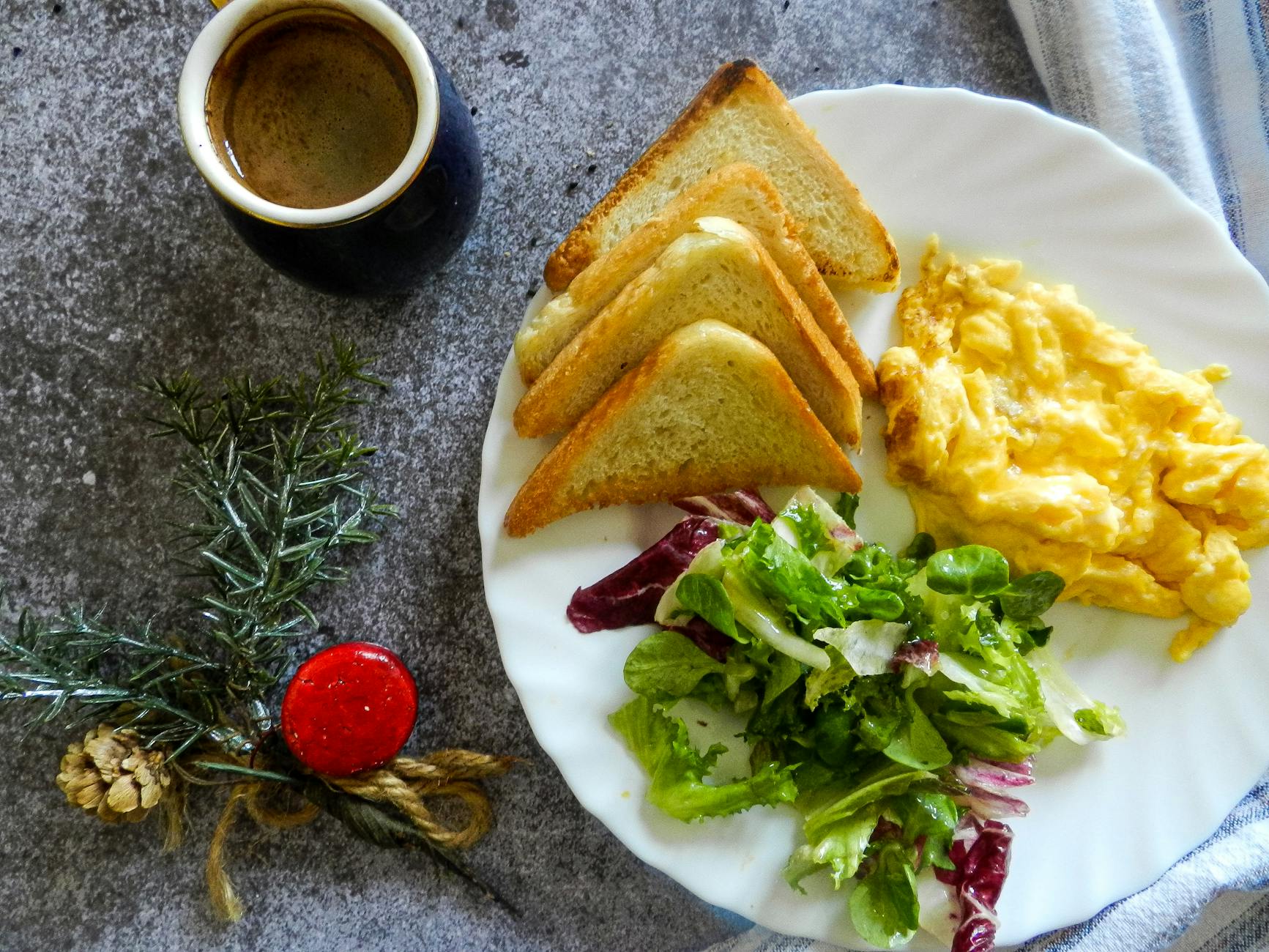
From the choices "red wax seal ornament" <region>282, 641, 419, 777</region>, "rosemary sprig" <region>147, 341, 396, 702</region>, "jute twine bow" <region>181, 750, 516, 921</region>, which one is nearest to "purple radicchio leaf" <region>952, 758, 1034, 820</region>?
"jute twine bow" <region>181, 750, 516, 921</region>

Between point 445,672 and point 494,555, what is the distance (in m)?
0.34

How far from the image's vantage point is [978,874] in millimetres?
1616

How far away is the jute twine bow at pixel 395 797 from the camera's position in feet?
5.81

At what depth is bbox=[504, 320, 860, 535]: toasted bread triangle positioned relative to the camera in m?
1.61

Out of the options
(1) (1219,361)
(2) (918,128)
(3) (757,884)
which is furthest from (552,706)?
(1) (1219,361)

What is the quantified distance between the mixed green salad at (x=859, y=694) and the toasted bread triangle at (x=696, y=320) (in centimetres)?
22

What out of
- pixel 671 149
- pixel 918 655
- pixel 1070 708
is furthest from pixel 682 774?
pixel 671 149

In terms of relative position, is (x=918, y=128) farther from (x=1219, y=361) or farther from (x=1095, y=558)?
(x=1095, y=558)

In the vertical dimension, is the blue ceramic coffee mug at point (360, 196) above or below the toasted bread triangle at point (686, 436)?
above

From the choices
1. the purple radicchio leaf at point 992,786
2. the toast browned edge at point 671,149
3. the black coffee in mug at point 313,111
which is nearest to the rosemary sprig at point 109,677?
the black coffee in mug at point 313,111

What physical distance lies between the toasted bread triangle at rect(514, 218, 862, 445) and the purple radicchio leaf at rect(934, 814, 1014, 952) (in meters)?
0.71

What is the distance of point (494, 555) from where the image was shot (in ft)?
5.45

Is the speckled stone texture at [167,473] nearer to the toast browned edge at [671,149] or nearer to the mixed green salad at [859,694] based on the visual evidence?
the toast browned edge at [671,149]

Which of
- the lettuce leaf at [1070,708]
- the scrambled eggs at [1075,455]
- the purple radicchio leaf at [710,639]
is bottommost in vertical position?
the purple radicchio leaf at [710,639]
